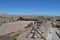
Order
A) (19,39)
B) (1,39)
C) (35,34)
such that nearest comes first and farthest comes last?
(1,39) < (19,39) < (35,34)

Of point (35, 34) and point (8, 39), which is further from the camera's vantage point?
point (35, 34)

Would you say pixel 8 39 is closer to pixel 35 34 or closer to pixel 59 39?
pixel 35 34

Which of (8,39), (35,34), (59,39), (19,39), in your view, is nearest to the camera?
(8,39)

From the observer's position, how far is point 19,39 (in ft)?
59.8

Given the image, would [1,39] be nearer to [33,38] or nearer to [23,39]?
Answer: [23,39]

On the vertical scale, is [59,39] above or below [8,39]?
below

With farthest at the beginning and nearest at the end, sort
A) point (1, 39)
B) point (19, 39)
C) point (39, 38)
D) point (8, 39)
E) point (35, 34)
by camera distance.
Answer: point (35, 34) < point (39, 38) < point (19, 39) < point (1, 39) < point (8, 39)

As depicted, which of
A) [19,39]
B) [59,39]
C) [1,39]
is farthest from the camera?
[59,39]

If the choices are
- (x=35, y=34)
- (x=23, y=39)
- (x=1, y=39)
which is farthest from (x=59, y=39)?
(x=1, y=39)

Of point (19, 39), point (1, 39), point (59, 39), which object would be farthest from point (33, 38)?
point (59, 39)

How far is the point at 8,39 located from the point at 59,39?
1232cm

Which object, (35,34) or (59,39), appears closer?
(35,34)

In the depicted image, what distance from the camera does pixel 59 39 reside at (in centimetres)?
2561

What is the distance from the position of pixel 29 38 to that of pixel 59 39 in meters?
7.00
